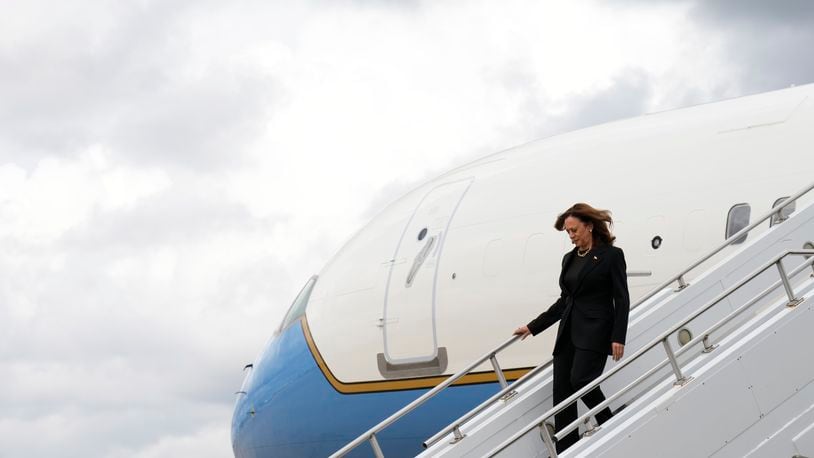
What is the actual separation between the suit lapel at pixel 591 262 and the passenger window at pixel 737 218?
81.3 inches

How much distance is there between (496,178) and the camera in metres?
10.4

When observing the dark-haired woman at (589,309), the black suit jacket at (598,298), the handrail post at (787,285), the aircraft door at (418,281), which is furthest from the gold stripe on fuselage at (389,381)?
the handrail post at (787,285)

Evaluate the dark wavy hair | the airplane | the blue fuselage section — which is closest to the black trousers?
the dark wavy hair

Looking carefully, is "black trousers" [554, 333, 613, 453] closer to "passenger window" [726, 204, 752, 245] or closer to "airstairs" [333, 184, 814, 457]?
"airstairs" [333, 184, 814, 457]

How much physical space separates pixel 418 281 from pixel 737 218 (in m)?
3.38

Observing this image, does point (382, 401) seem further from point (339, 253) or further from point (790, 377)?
point (790, 377)

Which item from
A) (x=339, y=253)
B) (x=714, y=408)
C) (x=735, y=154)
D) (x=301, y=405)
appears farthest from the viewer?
(x=339, y=253)

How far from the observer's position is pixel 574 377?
20.2 ft

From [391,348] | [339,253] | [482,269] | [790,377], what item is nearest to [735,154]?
[482,269]

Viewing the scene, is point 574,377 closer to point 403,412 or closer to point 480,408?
point 480,408

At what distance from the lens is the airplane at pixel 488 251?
27.0 feet

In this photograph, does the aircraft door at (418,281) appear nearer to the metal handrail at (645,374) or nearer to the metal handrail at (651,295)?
the metal handrail at (651,295)

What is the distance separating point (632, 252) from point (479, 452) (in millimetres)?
2592

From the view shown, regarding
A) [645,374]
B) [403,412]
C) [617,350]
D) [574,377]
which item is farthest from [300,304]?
[645,374]
